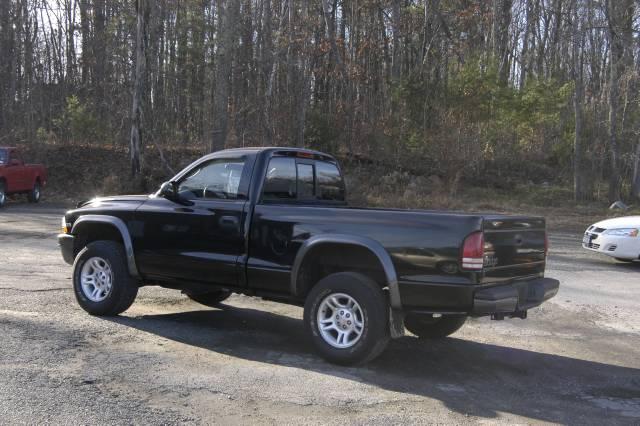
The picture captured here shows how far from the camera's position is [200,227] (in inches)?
253

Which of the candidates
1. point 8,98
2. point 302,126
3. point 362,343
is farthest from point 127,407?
point 8,98

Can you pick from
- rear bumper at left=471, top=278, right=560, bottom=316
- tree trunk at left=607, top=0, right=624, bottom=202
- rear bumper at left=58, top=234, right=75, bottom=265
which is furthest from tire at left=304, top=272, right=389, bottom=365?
tree trunk at left=607, top=0, right=624, bottom=202

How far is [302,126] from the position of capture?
1033 inches

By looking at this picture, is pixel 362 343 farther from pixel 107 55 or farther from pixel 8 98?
pixel 8 98

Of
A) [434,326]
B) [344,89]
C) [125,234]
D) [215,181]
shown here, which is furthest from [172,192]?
[344,89]

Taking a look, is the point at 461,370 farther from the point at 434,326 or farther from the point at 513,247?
the point at 513,247

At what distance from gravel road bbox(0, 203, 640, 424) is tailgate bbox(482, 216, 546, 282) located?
→ 89 centimetres

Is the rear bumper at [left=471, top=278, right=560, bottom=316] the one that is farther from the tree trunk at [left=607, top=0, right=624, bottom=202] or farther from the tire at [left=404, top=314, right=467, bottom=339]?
the tree trunk at [left=607, top=0, right=624, bottom=202]

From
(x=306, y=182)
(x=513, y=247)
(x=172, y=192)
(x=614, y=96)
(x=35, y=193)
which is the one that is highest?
(x=614, y=96)

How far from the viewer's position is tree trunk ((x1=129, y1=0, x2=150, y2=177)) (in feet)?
71.4

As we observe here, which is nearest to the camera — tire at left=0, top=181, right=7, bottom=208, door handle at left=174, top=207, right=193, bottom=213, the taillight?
the taillight

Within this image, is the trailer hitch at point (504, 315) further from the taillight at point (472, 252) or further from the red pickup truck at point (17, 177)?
the red pickup truck at point (17, 177)

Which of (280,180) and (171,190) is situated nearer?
(280,180)

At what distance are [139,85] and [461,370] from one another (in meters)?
19.0
